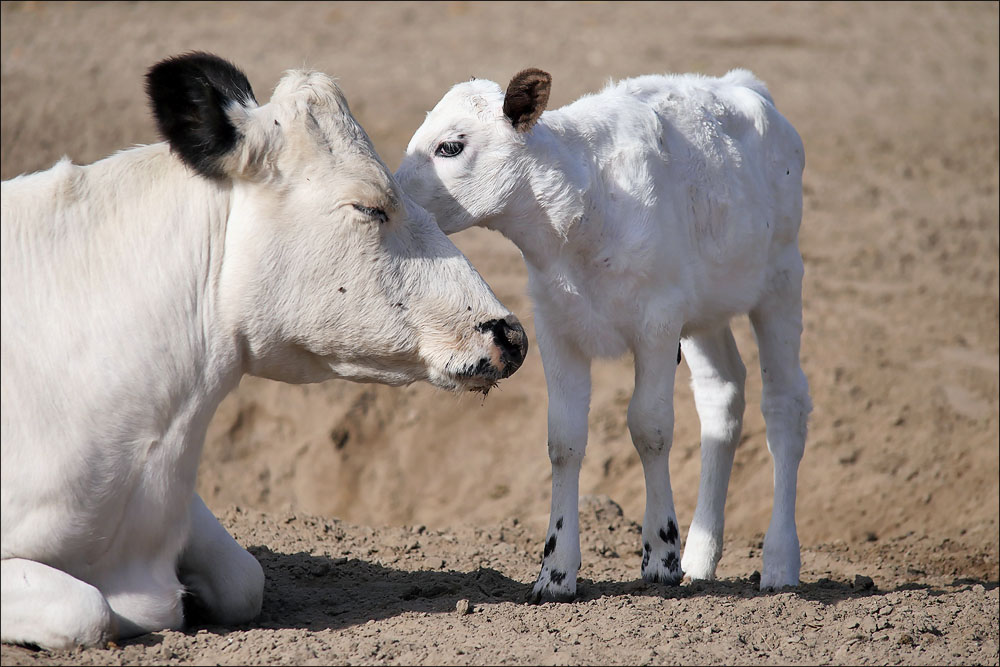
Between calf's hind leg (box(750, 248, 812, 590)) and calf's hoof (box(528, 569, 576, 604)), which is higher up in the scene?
calf's hind leg (box(750, 248, 812, 590))

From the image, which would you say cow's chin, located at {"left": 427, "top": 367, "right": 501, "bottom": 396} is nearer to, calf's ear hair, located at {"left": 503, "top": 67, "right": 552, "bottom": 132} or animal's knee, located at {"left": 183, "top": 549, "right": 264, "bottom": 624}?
animal's knee, located at {"left": 183, "top": 549, "right": 264, "bottom": 624}

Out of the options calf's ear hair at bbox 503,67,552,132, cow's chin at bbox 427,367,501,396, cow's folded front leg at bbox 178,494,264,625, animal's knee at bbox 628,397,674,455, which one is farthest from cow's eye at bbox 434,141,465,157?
cow's folded front leg at bbox 178,494,264,625

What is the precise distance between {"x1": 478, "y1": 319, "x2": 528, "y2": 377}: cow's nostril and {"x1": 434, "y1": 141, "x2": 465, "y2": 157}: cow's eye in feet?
3.68

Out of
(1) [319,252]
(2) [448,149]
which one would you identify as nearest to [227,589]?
(1) [319,252]

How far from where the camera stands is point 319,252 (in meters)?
3.88

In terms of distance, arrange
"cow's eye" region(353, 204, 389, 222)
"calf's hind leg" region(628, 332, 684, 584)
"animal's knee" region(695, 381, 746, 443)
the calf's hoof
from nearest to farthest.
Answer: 1. "cow's eye" region(353, 204, 389, 222)
2. the calf's hoof
3. "calf's hind leg" region(628, 332, 684, 584)
4. "animal's knee" region(695, 381, 746, 443)

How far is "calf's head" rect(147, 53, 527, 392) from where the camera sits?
3.81 m

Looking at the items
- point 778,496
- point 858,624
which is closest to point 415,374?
point 858,624

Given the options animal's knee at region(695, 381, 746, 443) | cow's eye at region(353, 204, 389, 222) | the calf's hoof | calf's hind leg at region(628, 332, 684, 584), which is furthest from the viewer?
animal's knee at region(695, 381, 746, 443)

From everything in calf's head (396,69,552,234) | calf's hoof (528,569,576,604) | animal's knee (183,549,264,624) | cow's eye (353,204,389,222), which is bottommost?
calf's hoof (528,569,576,604)

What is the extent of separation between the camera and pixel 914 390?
389 inches

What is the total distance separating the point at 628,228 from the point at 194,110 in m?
2.18

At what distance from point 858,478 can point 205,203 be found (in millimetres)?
6789

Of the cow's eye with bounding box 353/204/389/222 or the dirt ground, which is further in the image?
the dirt ground
